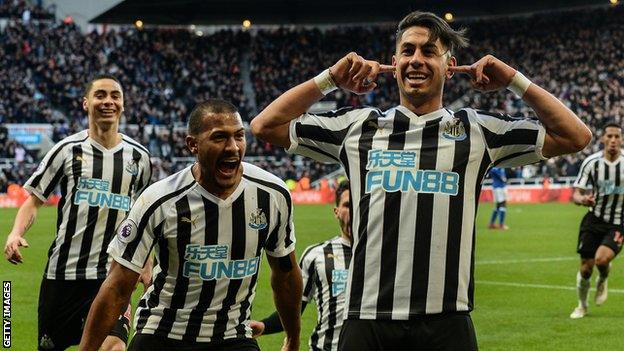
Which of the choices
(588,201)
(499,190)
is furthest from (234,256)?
(499,190)

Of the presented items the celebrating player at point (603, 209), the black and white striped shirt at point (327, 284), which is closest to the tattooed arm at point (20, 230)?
the black and white striped shirt at point (327, 284)

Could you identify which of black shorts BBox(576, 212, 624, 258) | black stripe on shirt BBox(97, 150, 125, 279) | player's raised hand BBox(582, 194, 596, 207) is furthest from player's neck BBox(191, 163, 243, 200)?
black shorts BBox(576, 212, 624, 258)

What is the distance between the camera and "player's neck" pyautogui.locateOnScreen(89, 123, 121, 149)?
27.7 ft

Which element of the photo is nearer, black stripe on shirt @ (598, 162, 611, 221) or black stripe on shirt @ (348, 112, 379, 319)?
black stripe on shirt @ (348, 112, 379, 319)

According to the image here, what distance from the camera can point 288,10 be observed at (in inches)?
2325

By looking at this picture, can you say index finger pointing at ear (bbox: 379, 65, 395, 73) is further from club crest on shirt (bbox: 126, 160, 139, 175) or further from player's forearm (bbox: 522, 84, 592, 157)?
club crest on shirt (bbox: 126, 160, 139, 175)

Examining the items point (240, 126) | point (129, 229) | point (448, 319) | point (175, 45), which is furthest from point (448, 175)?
point (175, 45)

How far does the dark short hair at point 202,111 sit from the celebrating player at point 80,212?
316 centimetres

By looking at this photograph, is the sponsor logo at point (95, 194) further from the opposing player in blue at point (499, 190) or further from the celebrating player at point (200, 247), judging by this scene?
the opposing player in blue at point (499, 190)

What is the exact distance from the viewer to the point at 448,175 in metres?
→ 4.58

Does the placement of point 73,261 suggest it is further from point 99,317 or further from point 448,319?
point 448,319

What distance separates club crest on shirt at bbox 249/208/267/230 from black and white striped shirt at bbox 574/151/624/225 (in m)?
8.92

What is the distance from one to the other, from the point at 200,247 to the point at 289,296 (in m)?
0.65

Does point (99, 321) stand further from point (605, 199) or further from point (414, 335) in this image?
point (605, 199)
